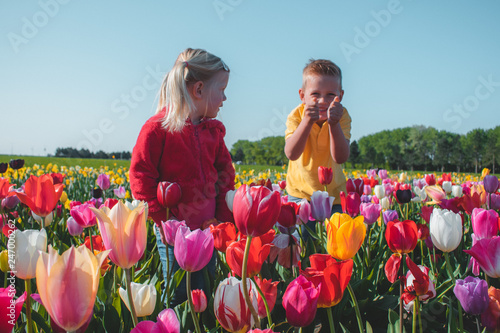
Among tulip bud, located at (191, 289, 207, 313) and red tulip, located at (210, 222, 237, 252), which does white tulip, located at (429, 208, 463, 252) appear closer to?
red tulip, located at (210, 222, 237, 252)

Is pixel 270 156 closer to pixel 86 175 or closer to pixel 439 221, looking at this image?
pixel 86 175

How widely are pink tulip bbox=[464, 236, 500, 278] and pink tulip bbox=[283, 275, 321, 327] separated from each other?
592mm

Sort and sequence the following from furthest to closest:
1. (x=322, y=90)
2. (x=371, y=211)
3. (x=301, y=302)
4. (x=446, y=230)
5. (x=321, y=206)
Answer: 1. (x=322, y=90)
2. (x=371, y=211)
3. (x=321, y=206)
4. (x=446, y=230)
5. (x=301, y=302)

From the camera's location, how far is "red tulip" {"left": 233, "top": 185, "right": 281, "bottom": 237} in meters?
0.88

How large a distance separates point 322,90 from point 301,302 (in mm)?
2037

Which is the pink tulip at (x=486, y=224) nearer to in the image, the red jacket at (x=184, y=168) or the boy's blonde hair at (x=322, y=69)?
the red jacket at (x=184, y=168)

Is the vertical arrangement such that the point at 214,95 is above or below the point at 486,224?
above

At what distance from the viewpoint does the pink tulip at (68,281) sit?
1.95ft

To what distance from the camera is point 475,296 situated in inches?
38.4

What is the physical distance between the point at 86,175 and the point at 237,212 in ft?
24.6

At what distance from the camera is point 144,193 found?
2043 millimetres

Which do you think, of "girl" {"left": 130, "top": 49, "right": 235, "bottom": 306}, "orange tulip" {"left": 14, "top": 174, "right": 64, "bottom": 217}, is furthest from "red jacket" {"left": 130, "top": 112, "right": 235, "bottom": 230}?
"orange tulip" {"left": 14, "top": 174, "right": 64, "bottom": 217}

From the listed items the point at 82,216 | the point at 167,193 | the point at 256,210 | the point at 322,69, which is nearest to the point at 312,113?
→ the point at 322,69

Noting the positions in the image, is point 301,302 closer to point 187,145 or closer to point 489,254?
point 489,254
